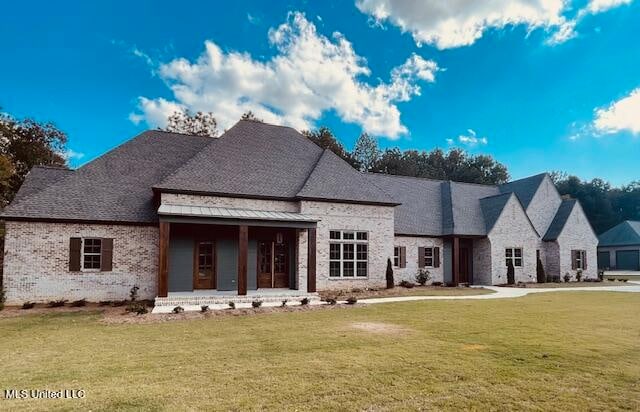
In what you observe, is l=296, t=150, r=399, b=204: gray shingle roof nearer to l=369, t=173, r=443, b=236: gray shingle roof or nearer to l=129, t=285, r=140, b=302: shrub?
l=369, t=173, r=443, b=236: gray shingle roof

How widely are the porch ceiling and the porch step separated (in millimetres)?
2929

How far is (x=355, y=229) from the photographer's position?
19.7 metres

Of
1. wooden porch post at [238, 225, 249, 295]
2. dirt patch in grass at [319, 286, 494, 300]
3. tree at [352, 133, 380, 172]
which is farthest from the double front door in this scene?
tree at [352, 133, 380, 172]

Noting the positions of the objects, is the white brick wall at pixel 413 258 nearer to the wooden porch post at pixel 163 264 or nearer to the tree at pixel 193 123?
the wooden porch post at pixel 163 264

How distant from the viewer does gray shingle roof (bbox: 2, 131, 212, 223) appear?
15446mm

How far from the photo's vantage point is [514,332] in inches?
382

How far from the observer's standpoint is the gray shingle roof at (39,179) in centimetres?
1680

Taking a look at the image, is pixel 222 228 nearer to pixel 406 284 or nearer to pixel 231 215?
pixel 231 215

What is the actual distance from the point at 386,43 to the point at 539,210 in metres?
16.7

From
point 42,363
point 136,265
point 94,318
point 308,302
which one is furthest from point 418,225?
point 42,363

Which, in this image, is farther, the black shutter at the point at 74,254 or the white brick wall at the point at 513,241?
the white brick wall at the point at 513,241

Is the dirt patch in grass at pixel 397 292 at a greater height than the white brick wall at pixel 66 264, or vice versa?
the white brick wall at pixel 66 264

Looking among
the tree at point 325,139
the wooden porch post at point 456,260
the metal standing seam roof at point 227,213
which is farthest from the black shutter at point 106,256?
the tree at point 325,139

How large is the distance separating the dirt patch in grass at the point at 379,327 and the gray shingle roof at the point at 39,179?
580 inches
